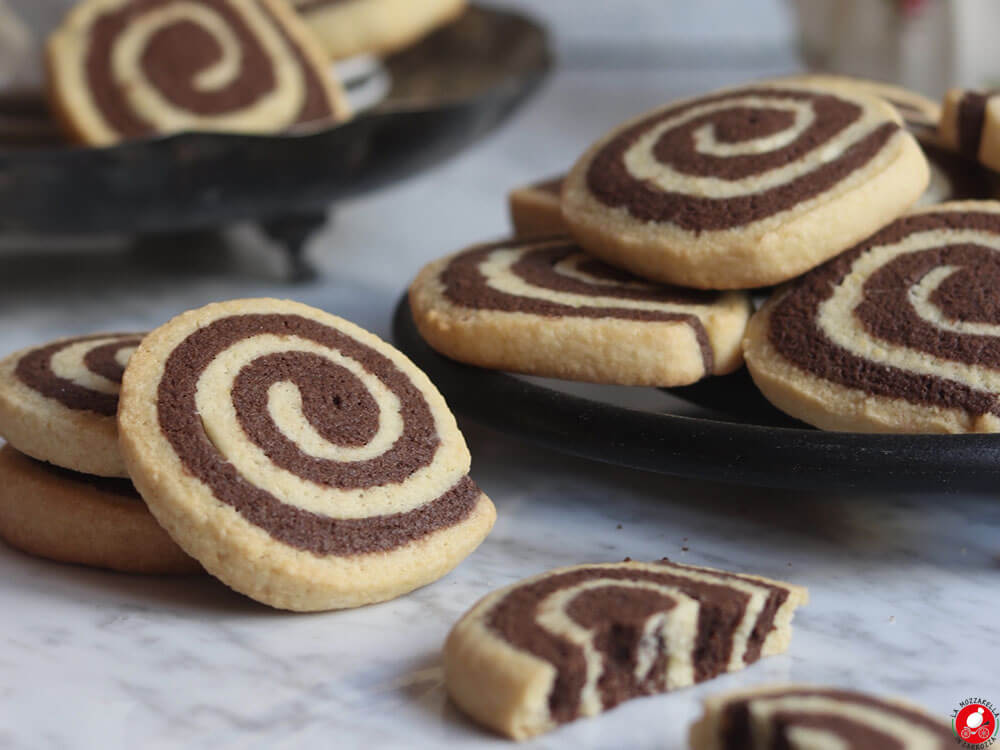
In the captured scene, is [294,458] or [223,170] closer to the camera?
[294,458]

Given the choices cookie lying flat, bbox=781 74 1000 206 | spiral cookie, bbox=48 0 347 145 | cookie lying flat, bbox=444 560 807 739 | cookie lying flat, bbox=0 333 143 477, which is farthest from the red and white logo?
spiral cookie, bbox=48 0 347 145

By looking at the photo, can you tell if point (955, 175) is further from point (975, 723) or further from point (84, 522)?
point (84, 522)

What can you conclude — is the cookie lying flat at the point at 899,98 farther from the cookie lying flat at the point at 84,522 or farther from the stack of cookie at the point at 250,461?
the cookie lying flat at the point at 84,522

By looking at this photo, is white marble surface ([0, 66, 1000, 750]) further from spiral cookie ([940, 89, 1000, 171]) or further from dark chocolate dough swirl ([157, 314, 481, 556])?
spiral cookie ([940, 89, 1000, 171])

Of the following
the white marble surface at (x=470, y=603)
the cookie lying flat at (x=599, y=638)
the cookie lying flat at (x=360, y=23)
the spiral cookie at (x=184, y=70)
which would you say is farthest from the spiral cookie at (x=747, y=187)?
the cookie lying flat at (x=360, y=23)

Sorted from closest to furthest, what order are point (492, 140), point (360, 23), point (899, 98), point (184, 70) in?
1. point (899, 98)
2. point (184, 70)
3. point (360, 23)
4. point (492, 140)

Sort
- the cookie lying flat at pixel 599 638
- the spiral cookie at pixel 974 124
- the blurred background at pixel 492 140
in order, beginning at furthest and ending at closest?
1. the blurred background at pixel 492 140
2. the spiral cookie at pixel 974 124
3. the cookie lying flat at pixel 599 638

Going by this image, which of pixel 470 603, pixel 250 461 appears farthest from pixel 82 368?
pixel 470 603
